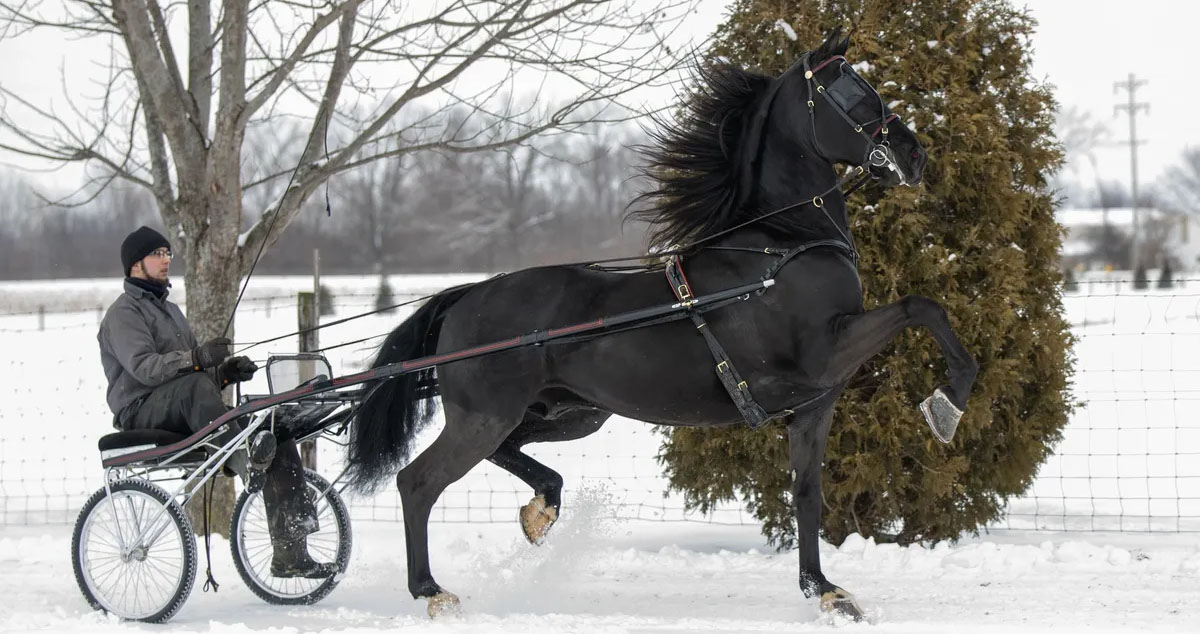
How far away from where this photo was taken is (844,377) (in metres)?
4.77

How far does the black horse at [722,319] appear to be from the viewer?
15.6 feet

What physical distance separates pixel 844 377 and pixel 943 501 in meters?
1.94

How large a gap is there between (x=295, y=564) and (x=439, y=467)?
106 centimetres

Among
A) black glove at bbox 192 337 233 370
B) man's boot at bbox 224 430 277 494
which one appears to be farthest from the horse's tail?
black glove at bbox 192 337 233 370

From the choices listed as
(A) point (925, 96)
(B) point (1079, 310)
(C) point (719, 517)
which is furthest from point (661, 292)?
(B) point (1079, 310)

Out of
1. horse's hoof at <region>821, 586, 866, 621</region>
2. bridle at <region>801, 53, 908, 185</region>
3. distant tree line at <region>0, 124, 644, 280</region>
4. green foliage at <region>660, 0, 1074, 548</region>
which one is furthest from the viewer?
distant tree line at <region>0, 124, 644, 280</region>

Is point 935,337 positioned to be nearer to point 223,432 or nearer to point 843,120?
point 843,120

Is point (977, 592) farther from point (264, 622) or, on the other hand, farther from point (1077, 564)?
point (264, 622)

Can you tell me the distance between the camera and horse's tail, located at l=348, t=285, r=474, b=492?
5.71 metres

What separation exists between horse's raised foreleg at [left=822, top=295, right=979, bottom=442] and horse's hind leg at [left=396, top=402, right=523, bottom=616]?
5.25ft

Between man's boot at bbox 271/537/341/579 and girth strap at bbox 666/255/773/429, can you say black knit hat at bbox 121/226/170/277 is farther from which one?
girth strap at bbox 666/255/773/429

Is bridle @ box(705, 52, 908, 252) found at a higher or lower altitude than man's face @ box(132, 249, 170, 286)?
higher

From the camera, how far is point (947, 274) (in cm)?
600

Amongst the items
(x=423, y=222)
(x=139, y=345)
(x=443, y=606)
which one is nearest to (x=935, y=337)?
(x=443, y=606)
